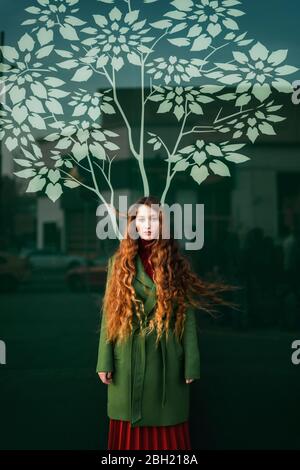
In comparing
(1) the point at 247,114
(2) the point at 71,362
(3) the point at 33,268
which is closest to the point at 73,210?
(3) the point at 33,268

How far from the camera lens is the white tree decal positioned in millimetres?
4430

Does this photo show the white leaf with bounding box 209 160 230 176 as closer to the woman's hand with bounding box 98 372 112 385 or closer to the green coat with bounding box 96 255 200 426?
the green coat with bounding box 96 255 200 426

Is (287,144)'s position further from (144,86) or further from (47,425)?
(47,425)

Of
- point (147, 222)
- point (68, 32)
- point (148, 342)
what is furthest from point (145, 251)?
point (68, 32)

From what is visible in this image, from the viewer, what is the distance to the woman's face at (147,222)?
354 centimetres

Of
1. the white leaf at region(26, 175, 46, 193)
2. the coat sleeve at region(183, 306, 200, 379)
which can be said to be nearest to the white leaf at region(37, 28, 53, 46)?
the white leaf at region(26, 175, 46, 193)

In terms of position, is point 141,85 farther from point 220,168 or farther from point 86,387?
point 86,387

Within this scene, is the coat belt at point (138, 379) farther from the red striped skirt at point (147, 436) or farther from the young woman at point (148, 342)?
the red striped skirt at point (147, 436)

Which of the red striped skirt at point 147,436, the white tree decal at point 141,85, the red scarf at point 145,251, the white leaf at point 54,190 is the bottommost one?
the red striped skirt at point 147,436

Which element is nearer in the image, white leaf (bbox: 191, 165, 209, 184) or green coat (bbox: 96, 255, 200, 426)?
green coat (bbox: 96, 255, 200, 426)

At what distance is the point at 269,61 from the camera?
4.47m

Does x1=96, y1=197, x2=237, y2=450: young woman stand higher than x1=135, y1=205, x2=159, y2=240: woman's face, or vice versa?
x1=135, y1=205, x2=159, y2=240: woman's face

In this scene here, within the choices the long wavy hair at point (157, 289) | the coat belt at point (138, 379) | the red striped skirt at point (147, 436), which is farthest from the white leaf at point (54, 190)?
the red striped skirt at point (147, 436)
